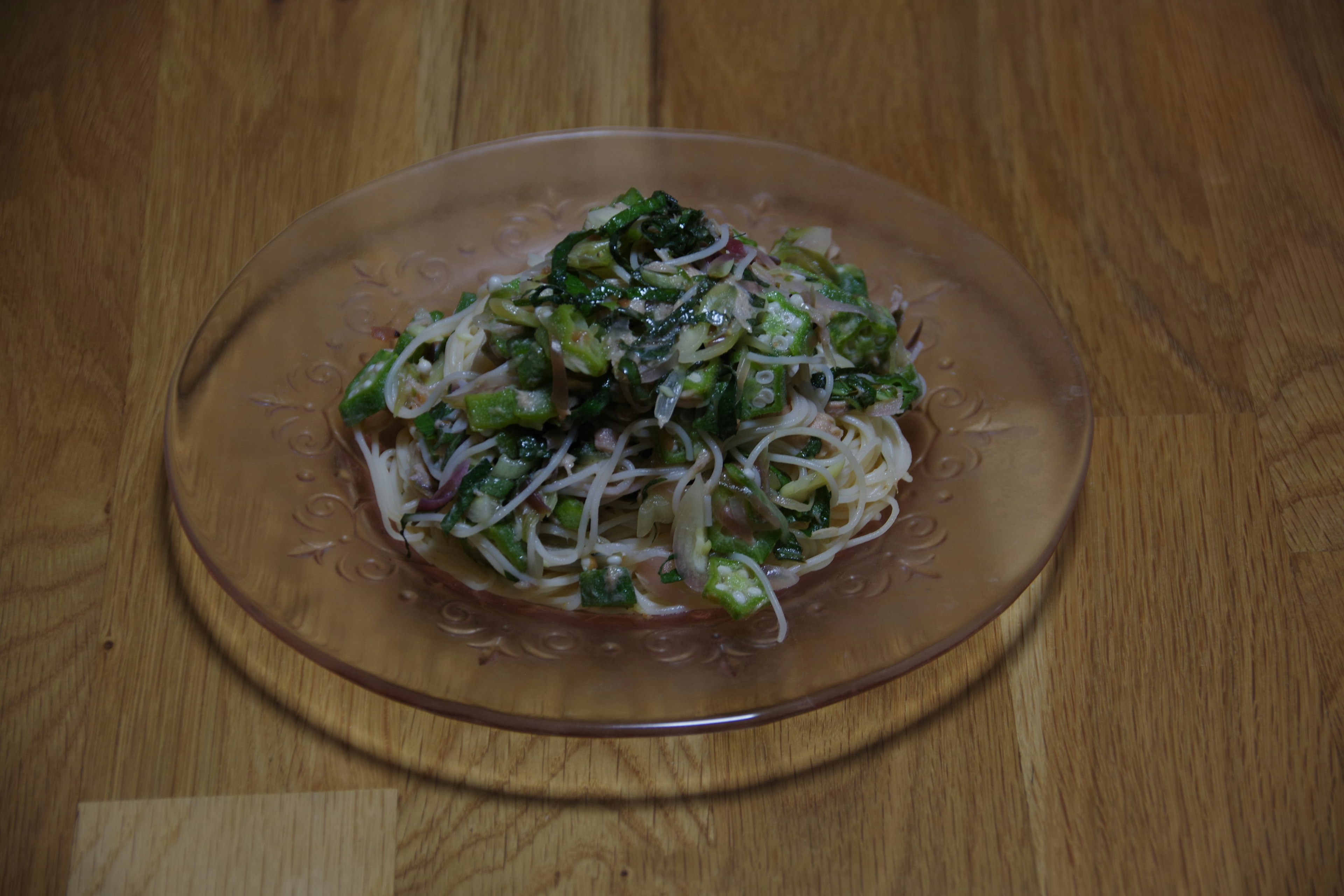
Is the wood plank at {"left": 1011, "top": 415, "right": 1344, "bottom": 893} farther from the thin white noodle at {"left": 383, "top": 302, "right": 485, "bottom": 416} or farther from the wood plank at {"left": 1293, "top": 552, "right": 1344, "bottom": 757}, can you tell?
the thin white noodle at {"left": 383, "top": 302, "right": 485, "bottom": 416}

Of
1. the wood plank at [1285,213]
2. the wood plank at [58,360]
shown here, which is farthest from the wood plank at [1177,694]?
the wood plank at [58,360]

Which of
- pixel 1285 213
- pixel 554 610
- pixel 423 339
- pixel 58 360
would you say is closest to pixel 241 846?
pixel 554 610

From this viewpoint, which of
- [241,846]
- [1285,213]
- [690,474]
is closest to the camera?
[241,846]

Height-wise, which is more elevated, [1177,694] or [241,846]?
[1177,694]

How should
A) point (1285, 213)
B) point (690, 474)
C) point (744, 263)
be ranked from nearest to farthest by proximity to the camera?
point (690, 474), point (744, 263), point (1285, 213)

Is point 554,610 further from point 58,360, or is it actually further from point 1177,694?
point 58,360
